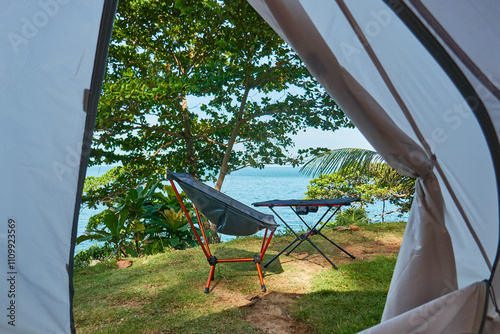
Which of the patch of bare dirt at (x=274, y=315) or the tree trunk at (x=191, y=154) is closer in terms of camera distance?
the patch of bare dirt at (x=274, y=315)

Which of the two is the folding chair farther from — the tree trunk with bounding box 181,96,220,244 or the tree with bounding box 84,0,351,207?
the tree trunk with bounding box 181,96,220,244

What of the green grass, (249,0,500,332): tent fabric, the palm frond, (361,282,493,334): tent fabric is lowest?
the green grass

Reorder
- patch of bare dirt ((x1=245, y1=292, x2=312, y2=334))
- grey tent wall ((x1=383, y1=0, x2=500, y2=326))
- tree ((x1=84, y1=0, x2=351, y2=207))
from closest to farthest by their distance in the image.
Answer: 1. grey tent wall ((x1=383, y1=0, x2=500, y2=326))
2. patch of bare dirt ((x1=245, y1=292, x2=312, y2=334))
3. tree ((x1=84, y1=0, x2=351, y2=207))

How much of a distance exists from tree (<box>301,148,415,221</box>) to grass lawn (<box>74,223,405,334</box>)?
2.29 m

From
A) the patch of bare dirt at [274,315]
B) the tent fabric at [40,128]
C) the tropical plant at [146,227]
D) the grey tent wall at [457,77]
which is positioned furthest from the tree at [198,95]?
the grey tent wall at [457,77]

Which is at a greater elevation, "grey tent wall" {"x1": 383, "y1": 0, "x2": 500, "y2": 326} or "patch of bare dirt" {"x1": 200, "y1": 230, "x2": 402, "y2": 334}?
"grey tent wall" {"x1": 383, "y1": 0, "x2": 500, "y2": 326}

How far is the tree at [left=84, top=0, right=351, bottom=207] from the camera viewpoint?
4.65 meters

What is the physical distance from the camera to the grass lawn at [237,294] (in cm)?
211

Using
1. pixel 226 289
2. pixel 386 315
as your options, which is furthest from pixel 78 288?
pixel 386 315

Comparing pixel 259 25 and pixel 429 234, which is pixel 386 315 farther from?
pixel 259 25

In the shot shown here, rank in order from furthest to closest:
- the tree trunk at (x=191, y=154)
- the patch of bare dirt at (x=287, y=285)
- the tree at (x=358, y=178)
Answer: the tree at (x=358, y=178) → the tree trunk at (x=191, y=154) → the patch of bare dirt at (x=287, y=285)

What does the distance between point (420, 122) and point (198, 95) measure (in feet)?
15.4

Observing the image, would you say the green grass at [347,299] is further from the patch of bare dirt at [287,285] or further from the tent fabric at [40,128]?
the tent fabric at [40,128]

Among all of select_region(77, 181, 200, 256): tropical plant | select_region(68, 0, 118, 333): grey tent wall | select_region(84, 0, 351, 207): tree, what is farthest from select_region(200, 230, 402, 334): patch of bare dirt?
select_region(84, 0, 351, 207): tree
